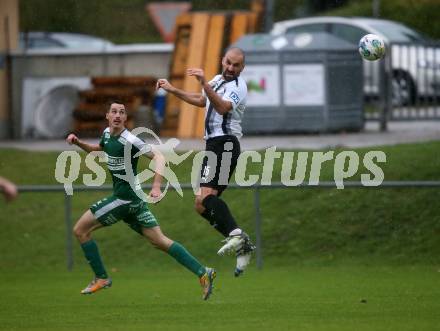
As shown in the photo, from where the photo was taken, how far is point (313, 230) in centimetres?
1908

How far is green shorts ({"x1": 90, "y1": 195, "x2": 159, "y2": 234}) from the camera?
43.1 feet

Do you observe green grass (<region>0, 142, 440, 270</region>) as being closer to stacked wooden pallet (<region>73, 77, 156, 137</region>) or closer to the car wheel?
the car wheel

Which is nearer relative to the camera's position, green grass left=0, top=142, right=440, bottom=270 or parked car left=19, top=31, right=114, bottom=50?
green grass left=0, top=142, right=440, bottom=270

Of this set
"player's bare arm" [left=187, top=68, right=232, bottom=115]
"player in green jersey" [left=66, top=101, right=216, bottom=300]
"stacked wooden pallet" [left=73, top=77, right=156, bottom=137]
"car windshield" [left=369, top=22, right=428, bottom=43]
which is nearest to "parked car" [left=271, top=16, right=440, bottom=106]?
"car windshield" [left=369, top=22, right=428, bottom=43]

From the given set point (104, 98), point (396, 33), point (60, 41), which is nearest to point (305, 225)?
point (104, 98)

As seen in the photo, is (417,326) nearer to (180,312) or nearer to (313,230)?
(180,312)

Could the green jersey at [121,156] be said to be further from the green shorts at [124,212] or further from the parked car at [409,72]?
the parked car at [409,72]

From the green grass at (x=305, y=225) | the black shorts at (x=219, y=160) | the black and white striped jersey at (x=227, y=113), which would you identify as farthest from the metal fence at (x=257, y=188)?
the black and white striped jersey at (x=227, y=113)

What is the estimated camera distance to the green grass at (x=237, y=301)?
11.7 m

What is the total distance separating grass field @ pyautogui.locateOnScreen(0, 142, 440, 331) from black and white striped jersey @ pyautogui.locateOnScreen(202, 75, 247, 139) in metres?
1.78

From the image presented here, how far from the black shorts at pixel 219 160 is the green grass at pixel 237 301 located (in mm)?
1278

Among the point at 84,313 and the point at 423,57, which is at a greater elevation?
the point at 423,57

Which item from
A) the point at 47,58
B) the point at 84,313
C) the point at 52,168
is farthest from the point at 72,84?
the point at 84,313

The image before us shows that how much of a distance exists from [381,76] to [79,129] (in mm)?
6190
